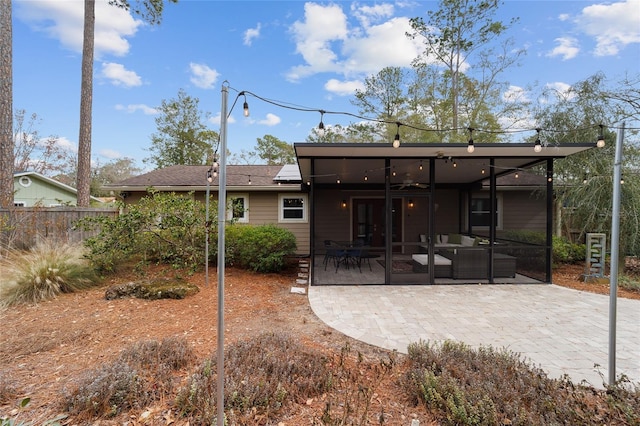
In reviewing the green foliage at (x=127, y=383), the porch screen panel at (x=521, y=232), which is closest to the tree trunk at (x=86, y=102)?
the green foliage at (x=127, y=383)

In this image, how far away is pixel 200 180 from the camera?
953 centimetres

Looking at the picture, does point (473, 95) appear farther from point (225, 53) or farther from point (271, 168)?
point (225, 53)

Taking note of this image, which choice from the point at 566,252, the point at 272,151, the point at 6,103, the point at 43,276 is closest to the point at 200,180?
the point at 6,103

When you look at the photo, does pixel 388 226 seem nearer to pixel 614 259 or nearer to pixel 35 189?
pixel 614 259

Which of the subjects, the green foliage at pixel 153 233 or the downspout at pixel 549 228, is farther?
the downspout at pixel 549 228

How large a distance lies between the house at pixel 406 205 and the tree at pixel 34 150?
852 centimetres

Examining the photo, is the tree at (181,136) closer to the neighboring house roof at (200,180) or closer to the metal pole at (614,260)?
the neighboring house roof at (200,180)

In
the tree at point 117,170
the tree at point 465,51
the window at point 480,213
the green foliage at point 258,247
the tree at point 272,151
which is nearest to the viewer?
the green foliage at point 258,247

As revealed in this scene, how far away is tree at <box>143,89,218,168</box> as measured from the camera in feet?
59.9

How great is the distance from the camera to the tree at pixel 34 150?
12.9 metres

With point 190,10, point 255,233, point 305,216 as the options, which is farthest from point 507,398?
point 190,10

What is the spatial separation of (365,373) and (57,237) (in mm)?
8057

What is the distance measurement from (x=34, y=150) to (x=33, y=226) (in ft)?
38.8

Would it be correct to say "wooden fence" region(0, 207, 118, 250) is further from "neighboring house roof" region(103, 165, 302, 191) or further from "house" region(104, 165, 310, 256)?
"house" region(104, 165, 310, 256)
